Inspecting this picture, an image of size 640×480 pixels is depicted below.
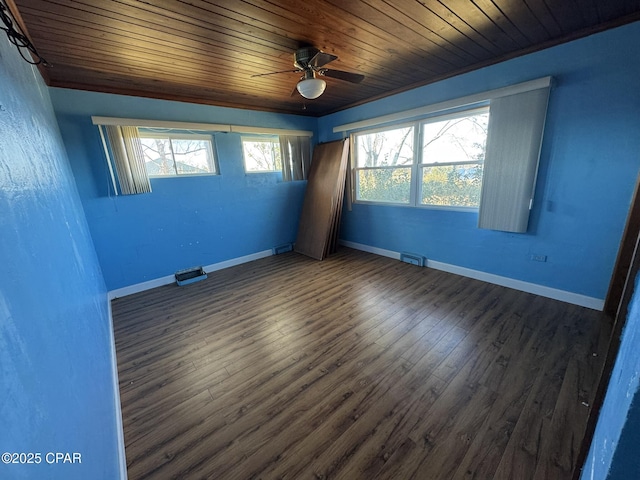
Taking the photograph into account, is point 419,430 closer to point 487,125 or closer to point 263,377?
point 263,377

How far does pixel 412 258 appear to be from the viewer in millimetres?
3811

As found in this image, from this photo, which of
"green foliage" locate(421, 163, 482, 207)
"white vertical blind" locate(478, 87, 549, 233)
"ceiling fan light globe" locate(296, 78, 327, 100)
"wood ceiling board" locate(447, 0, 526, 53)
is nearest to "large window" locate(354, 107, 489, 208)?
"green foliage" locate(421, 163, 482, 207)

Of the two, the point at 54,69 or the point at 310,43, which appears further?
the point at 54,69

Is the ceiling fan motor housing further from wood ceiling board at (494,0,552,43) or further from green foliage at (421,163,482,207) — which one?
green foliage at (421,163,482,207)

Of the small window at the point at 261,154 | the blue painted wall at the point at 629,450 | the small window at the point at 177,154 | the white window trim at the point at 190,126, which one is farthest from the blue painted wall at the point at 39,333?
the small window at the point at 261,154

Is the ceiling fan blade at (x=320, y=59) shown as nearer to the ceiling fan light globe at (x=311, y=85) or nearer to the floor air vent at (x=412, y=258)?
the ceiling fan light globe at (x=311, y=85)

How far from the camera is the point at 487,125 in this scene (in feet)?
9.28

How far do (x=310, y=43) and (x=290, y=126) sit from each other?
239cm

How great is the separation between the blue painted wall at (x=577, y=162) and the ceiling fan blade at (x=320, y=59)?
1755 mm

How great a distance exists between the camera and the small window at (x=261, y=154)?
411 centimetres

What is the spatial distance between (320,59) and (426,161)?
6.70ft

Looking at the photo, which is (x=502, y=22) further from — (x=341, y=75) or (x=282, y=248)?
(x=282, y=248)

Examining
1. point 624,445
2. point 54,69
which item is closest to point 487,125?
point 624,445

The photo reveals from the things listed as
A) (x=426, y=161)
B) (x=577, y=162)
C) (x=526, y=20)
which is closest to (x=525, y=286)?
(x=577, y=162)
